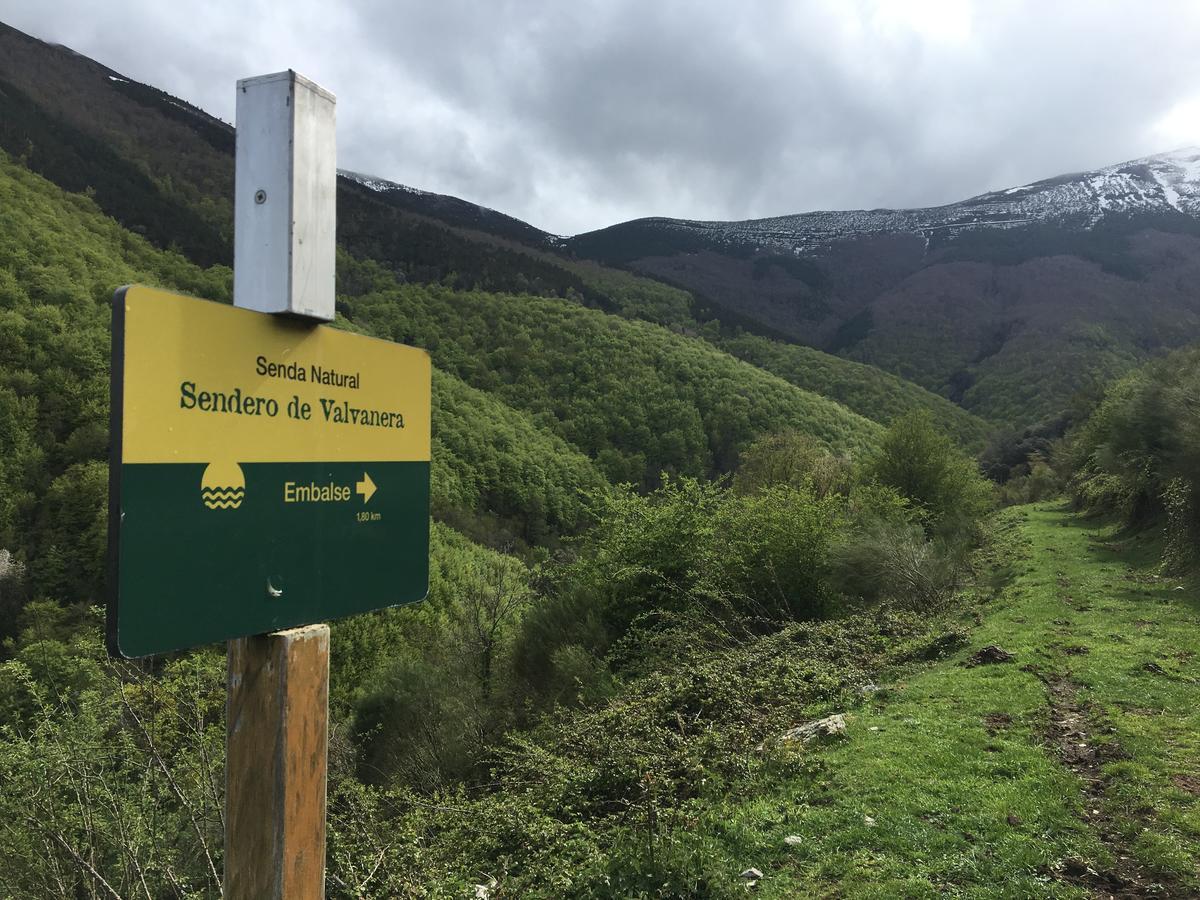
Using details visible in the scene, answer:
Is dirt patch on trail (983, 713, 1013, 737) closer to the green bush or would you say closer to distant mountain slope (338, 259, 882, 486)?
the green bush

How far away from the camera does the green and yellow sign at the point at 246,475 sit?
1.30m

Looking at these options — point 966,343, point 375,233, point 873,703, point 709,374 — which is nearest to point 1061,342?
point 966,343

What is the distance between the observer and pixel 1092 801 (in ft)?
17.5

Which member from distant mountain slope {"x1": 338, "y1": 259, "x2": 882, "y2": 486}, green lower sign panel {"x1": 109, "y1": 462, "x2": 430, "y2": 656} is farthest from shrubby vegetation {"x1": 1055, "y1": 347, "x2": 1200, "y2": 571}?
distant mountain slope {"x1": 338, "y1": 259, "x2": 882, "y2": 486}

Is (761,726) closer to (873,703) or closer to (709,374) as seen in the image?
(873,703)

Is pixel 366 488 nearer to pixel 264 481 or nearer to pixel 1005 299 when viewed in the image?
pixel 264 481

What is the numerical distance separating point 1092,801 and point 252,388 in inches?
265

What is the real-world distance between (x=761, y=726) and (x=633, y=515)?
9.17 metres

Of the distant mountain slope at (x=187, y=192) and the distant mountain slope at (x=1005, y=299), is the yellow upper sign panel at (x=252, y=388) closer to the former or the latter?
the distant mountain slope at (x=187, y=192)

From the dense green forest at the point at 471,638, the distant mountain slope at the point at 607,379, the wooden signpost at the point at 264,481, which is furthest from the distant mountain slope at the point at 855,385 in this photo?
the wooden signpost at the point at 264,481

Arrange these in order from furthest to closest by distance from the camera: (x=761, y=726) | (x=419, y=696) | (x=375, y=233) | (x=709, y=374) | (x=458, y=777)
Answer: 1. (x=375, y=233)
2. (x=709, y=374)
3. (x=419, y=696)
4. (x=458, y=777)
5. (x=761, y=726)

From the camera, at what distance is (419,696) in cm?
1759

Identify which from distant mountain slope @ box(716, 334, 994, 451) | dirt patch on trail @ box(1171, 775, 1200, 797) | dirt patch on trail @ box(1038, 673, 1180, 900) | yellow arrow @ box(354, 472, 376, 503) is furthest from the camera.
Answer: distant mountain slope @ box(716, 334, 994, 451)

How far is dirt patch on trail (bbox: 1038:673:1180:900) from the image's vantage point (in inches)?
167
